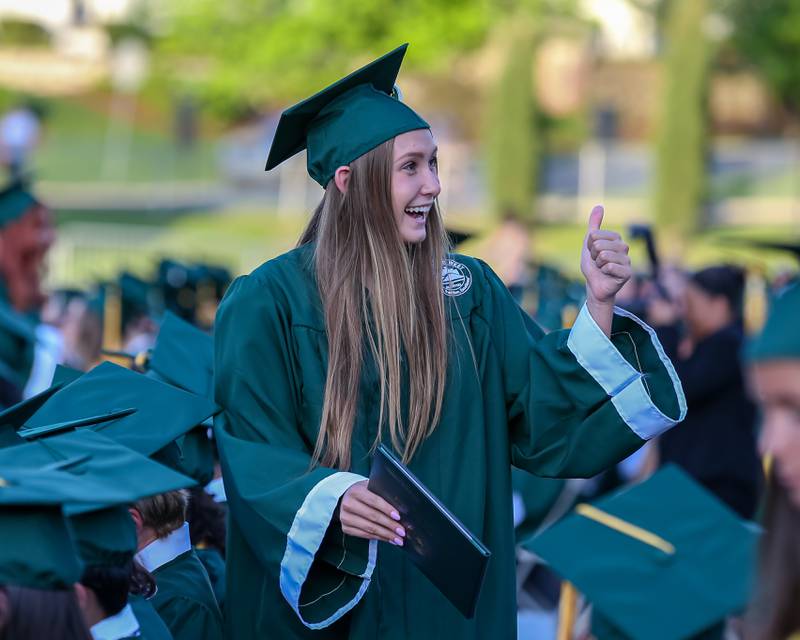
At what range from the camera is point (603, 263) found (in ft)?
10.2

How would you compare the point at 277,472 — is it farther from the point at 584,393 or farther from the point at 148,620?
the point at 584,393

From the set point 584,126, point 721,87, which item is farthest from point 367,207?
point 721,87

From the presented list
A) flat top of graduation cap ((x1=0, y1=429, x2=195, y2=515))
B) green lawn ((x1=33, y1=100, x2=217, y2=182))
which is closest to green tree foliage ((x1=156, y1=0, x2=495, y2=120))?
green lawn ((x1=33, y1=100, x2=217, y2=182))

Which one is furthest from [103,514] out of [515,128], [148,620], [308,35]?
[515,128]

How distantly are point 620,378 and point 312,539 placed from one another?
0.81m

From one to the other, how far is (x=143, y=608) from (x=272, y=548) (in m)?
0.30

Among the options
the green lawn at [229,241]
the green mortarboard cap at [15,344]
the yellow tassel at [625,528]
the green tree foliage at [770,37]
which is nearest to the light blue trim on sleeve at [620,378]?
the yellow tassel at [625,528]

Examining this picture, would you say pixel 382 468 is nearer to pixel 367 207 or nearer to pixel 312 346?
pixel 312 346

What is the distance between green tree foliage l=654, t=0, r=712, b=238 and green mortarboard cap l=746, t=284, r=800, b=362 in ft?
96.4

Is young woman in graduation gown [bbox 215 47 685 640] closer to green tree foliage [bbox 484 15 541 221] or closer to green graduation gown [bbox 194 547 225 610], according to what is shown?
green graduation gown [bbox 194 547 225 610]

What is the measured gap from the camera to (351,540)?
2934mm

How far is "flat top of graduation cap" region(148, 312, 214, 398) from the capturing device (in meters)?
3.62

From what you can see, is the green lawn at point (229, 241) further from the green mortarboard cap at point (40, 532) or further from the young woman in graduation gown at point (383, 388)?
the green mortarboard cap at point (40, 532)

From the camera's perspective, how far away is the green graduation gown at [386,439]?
9.71 feet
